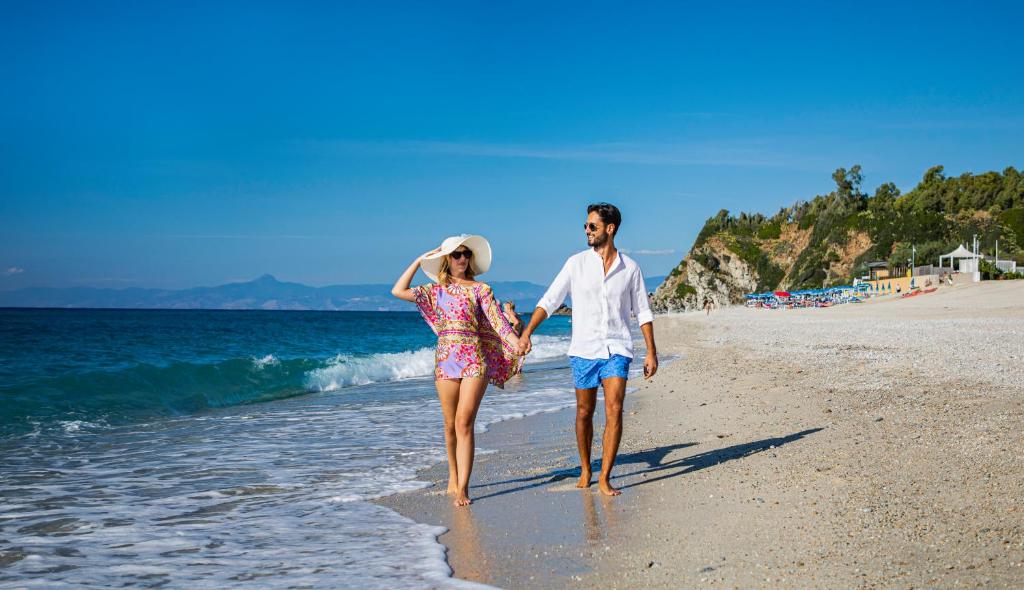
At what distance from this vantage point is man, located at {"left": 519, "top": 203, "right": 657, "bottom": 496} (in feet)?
17.0

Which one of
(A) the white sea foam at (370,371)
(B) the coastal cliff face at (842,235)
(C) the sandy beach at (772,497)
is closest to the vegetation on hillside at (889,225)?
(B) the coastal cliff face at (842,235)

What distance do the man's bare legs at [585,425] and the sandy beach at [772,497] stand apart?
6.2 inches

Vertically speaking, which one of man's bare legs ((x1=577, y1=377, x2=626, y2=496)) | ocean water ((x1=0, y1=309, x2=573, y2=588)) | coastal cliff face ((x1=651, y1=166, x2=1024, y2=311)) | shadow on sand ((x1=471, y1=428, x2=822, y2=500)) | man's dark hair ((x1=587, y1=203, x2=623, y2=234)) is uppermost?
coastal cliff face ((x1=651, y1=166, x2=1024, y2=311))

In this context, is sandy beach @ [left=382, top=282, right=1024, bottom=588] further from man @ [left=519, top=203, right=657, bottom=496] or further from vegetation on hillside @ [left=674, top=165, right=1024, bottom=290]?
vegetation on hillside @ [left=674, top=165, right=1024, bottom=290]

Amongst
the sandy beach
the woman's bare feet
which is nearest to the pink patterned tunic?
the woman's bare feet

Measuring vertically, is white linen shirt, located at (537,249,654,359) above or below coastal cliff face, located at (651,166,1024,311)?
below

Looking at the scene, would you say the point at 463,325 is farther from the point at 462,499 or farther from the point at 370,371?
the point at 370,371

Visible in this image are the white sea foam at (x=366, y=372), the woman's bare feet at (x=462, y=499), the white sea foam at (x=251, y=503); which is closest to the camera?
the white sea foam at (x=251, y=503)

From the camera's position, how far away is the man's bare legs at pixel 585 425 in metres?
5.34

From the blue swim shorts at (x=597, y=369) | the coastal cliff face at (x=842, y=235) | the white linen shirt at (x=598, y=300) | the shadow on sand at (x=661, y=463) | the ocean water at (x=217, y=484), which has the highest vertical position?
the coastal cliff face at (x=842, y=235)

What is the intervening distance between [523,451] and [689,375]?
690 cm

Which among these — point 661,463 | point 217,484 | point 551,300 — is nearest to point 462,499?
point 551,300

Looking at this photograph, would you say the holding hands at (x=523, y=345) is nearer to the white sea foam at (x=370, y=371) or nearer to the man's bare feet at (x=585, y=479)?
the man's bare feet at (x=585, y=479)

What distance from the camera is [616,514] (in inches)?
187
